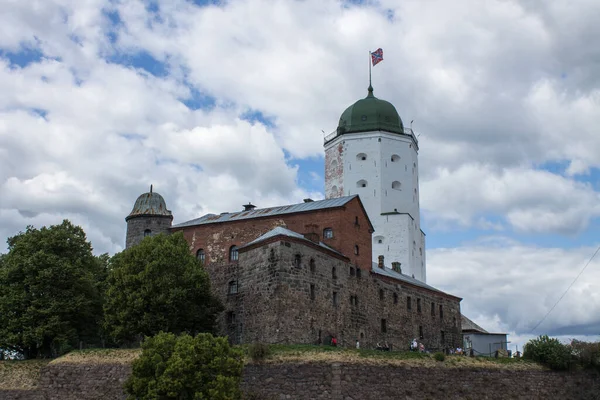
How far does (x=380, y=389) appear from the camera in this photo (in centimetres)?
3872

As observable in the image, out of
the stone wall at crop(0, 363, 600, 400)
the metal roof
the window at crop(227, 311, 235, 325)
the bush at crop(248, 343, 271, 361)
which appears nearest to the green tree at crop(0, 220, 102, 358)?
the stone wall at crop(0, 363, 600, 400)

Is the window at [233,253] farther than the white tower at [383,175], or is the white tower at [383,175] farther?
the white tower at [383,175]

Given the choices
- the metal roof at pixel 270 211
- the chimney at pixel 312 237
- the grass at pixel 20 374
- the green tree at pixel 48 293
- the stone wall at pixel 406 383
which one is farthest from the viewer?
the metal roof at pixel 270 211

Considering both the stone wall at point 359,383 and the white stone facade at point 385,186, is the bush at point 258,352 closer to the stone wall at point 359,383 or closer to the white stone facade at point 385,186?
the stone wall at point 359,383

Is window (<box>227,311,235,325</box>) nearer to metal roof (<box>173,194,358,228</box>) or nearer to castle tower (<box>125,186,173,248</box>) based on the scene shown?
metal roof (<box>173,194,358,228</box>)

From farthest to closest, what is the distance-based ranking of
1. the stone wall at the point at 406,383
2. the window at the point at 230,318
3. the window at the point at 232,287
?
1. the window at the point at 232,287
2. the window at the point at 230,318
3. the stone wall at the point at 406,383

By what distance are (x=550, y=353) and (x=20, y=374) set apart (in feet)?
112

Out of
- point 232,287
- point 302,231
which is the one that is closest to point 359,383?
point 232,287

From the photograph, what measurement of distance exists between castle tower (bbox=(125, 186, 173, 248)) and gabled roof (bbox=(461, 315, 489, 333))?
31.8m

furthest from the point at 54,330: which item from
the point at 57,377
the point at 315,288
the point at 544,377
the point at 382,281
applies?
the point at 544,377

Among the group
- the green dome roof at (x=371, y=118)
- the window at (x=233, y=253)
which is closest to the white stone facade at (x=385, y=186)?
the green dome roof at (x=371, y=118)

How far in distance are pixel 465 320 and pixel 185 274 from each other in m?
37.5

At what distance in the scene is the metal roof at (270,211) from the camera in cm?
5459

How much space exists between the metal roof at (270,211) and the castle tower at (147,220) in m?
1.16
